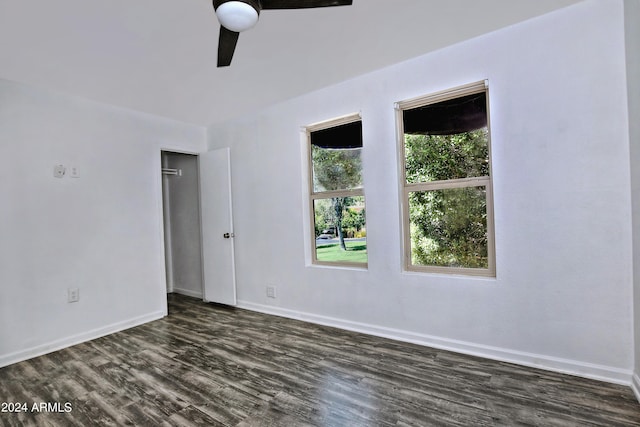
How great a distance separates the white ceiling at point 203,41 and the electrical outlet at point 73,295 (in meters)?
1.97

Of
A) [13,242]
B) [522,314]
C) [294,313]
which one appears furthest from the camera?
[294,313]

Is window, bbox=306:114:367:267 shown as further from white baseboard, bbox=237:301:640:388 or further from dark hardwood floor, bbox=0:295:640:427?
dark hardwood floor, bbox=0:295:640:427

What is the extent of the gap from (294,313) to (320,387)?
1.51 m

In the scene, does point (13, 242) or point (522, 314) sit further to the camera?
point (13, 242)

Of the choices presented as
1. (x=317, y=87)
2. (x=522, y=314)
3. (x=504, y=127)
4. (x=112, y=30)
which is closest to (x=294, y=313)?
(x=522, y=314)

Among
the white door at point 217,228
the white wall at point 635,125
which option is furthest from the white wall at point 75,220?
the white wall at point 635,125

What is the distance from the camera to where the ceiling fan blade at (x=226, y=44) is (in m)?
1.86

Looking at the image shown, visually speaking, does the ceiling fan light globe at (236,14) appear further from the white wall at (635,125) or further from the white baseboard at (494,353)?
the white baseboard at (494,353)

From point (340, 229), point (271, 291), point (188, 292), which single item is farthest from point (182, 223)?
point (340, 229)

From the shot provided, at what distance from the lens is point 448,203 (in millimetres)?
2777

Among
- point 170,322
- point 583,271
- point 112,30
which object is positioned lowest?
point 170,322

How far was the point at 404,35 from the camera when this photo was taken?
243 centimetres

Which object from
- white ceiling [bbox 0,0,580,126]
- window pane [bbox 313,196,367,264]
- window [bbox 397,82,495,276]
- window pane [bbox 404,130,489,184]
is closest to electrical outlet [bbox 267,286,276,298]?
window pane [bbox 313,196,367,264]

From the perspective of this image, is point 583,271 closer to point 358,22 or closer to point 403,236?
point 403,236
